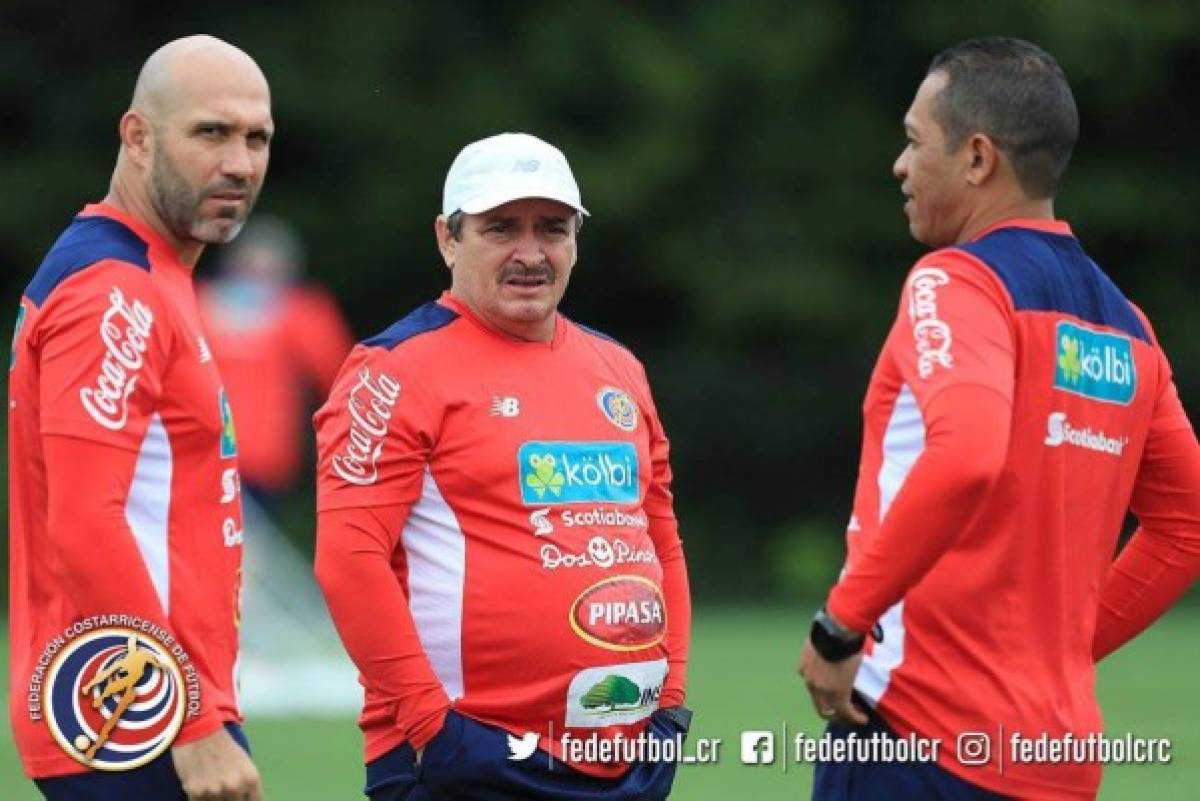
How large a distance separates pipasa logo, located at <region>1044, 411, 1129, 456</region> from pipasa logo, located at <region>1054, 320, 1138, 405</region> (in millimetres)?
64

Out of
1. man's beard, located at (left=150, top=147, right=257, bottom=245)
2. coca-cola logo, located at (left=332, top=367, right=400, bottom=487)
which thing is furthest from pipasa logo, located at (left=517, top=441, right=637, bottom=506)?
man's beard, located at (left=150, top=147, right=257, bottom=245)

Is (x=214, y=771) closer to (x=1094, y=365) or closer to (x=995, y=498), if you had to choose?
(x=995, y=498)

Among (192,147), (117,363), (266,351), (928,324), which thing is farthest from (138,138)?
(266,351)

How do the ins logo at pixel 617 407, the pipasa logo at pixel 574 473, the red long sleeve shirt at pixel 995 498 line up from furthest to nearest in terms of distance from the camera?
the ins logo at pixel 617 407 < the pipasa logo at pixel 574 473 < the red long sleeve shirt at pixel 995 498

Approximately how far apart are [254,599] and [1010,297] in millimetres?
9651

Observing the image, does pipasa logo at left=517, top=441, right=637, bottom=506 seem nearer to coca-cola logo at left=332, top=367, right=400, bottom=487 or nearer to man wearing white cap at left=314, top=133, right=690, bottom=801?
man wearing white cap at left=314, top=133, right=690, bottom=801

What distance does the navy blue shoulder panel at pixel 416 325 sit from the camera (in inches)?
197

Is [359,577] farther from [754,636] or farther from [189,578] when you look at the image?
[754,636]

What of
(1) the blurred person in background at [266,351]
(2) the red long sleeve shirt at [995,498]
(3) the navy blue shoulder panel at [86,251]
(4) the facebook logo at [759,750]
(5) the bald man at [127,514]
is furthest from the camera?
(1) the blurred person in background at [266,351]

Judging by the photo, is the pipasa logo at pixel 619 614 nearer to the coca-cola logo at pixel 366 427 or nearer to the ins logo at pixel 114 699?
the coca-cola logo at pixel 366 427

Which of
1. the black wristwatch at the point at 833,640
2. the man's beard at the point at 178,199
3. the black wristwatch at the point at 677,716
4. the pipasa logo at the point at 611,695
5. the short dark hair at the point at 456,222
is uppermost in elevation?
the man's beard at the point at 178,199

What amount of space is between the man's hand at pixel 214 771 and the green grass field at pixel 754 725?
4274 mm

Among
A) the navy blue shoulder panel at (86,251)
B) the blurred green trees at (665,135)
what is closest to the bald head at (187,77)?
the navy blue shoulder panel at (86,251)

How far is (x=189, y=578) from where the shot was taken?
470cm
